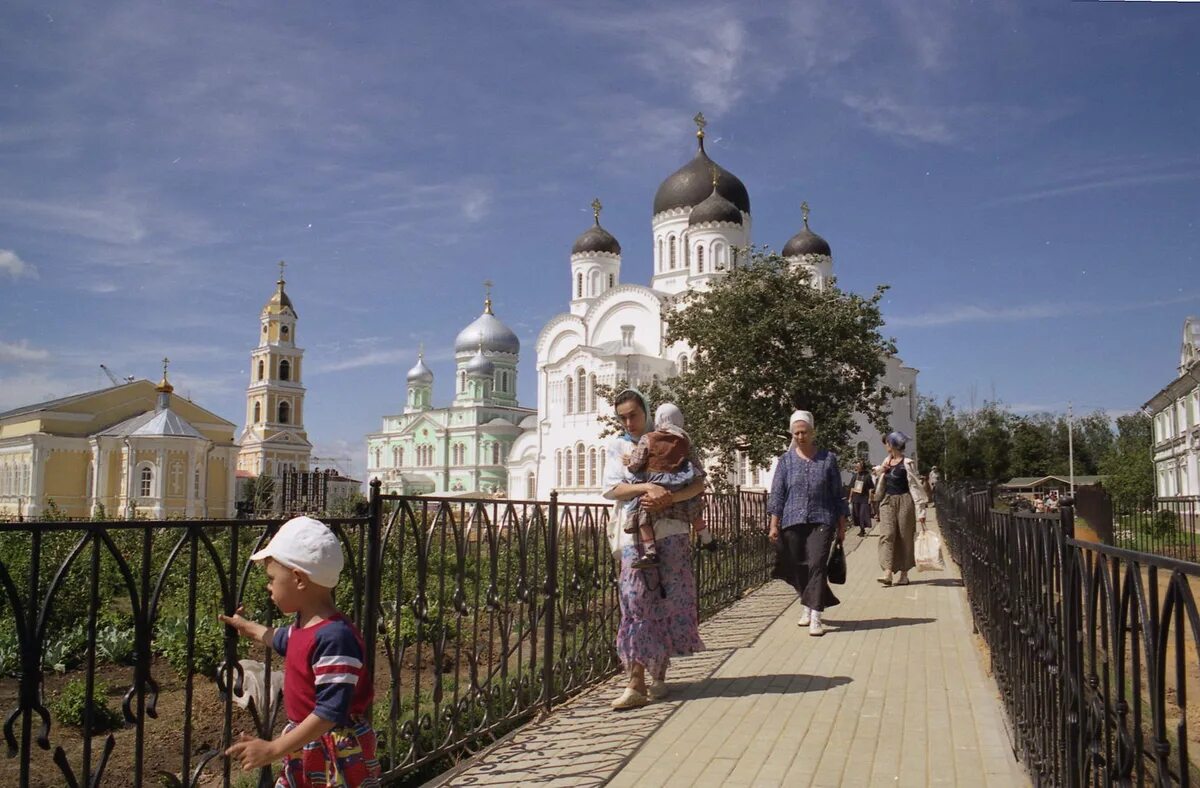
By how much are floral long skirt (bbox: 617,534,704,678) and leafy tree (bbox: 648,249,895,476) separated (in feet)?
58.3

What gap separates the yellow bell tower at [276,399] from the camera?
225 feet

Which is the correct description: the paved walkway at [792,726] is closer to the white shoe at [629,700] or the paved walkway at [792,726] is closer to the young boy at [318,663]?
the white shoe at [629,700]

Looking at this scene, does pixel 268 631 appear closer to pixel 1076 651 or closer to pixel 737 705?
pixel 1076 651

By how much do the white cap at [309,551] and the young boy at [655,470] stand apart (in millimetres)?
2948

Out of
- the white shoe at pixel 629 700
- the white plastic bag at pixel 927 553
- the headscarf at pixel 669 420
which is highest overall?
the headscarf at pixel 669 420

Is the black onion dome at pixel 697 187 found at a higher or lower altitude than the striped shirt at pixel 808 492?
higher

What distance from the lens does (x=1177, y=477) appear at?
38875 mm

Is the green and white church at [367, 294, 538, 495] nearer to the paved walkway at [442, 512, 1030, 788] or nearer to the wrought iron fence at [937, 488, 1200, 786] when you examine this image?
the paved walkway at [442, 512, 1030, 788]

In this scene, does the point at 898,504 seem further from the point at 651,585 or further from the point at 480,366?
the point at 480,366

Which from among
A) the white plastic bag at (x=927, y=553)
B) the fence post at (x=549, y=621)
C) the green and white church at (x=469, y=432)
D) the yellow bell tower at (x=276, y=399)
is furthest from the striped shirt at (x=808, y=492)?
the yellow bell tower at (x=276, y=399)

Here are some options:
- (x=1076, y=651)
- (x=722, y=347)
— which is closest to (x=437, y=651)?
(x=1076, y=651)

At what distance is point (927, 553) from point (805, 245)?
4273 cm

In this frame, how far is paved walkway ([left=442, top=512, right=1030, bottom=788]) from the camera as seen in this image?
4328 mm

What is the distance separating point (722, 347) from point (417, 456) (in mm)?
53653
